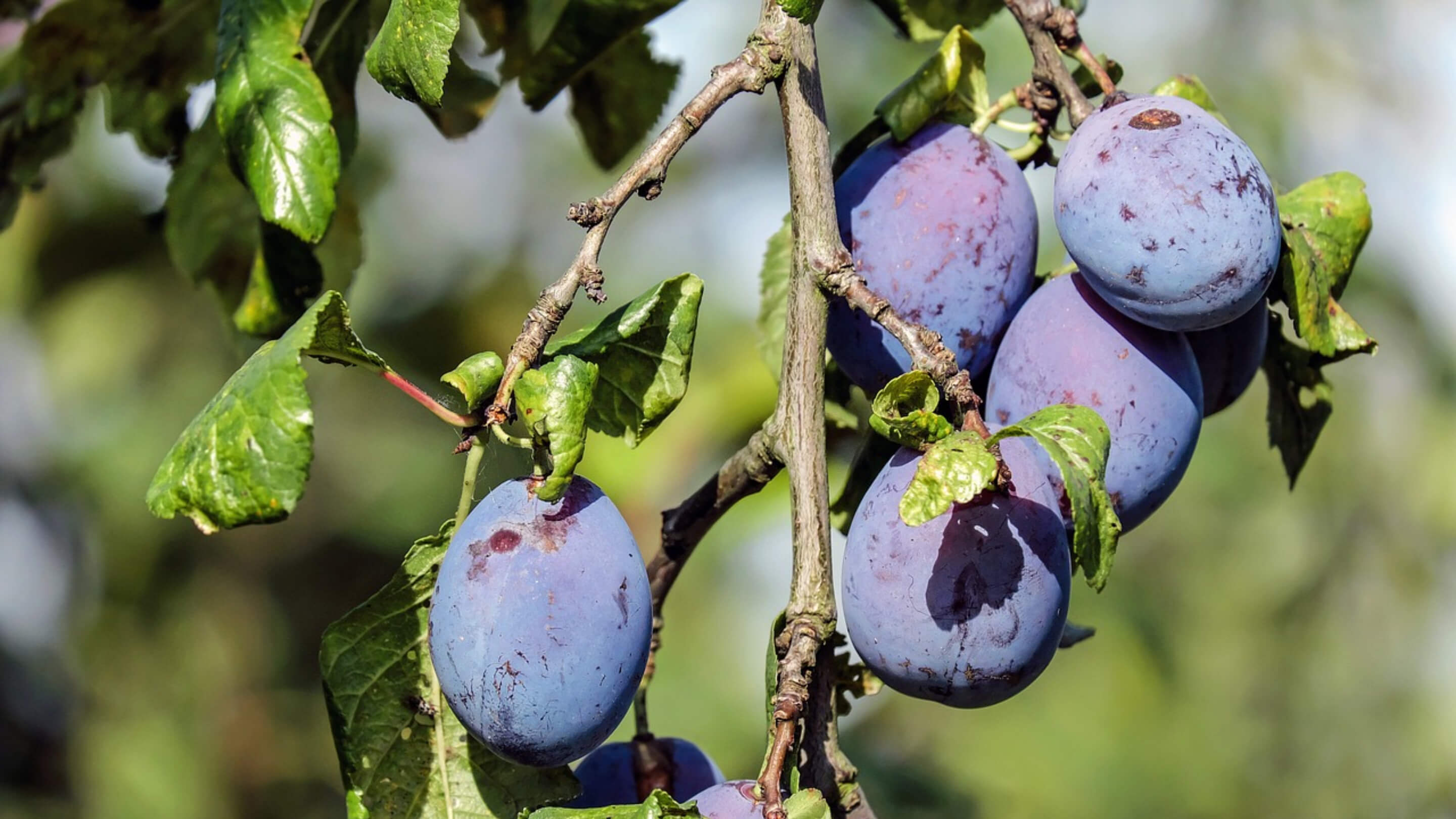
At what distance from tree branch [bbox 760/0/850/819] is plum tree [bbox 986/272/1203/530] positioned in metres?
0.19

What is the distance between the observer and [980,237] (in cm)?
98

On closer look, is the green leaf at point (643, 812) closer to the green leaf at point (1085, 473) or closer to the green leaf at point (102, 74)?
the green leaf at point (1085, 473)

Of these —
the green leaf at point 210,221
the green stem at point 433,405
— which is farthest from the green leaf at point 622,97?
the green stem at point 433,405

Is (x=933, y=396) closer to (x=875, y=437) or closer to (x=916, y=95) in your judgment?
(x=875, y=437)

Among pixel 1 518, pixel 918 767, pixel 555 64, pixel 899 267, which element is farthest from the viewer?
pixel 1 518

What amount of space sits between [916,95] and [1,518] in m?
3.08

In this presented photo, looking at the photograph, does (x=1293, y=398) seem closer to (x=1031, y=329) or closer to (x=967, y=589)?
(x=1031, y=329)

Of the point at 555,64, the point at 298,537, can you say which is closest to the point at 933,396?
the point at 555,64

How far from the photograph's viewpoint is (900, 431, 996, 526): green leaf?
2.37ft

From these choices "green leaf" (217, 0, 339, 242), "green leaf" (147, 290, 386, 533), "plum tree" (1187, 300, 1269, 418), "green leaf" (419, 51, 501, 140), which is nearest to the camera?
"green leaf" (147, 290, 386, 533)

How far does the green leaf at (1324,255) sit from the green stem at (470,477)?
60 centimetres

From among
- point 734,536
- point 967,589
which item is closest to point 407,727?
point 967,589

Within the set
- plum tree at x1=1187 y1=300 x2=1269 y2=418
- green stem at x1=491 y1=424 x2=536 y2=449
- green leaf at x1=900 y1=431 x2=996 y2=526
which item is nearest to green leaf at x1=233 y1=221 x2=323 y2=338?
green stem at x1=491 y1=424 x2=536 y2=449

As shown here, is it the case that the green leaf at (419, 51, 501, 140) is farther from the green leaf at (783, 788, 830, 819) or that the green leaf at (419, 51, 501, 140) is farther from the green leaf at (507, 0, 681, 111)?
the green leaf at (783, 788, 830, 819)
